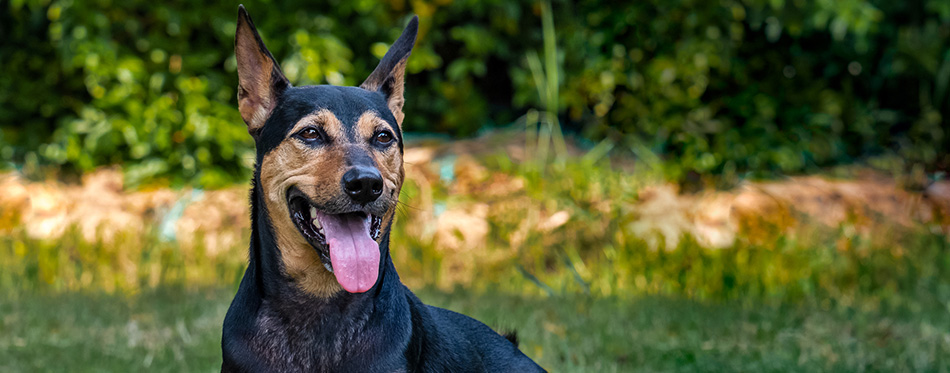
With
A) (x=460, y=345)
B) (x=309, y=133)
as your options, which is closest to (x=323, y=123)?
(x=309, y=133)

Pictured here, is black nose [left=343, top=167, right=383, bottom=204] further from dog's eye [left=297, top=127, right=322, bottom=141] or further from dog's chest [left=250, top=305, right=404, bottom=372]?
dog's chest [left=250, top=305, right=404, bottom=372]

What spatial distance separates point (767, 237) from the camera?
7098mm

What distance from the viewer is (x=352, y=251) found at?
9.78ft

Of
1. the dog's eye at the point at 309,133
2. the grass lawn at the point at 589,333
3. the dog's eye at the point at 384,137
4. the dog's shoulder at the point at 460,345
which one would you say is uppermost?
the dog's eye at the point at 309,133

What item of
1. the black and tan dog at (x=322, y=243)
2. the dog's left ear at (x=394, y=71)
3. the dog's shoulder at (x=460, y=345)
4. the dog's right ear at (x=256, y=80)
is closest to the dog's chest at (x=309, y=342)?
the black and tan dog at (x=322, y=243)

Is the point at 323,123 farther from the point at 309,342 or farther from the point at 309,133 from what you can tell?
the point at 309,342

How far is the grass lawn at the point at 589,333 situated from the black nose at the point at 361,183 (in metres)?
2.13

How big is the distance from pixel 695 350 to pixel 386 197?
2838 mm

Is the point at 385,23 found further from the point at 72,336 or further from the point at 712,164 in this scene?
the point at 72,336

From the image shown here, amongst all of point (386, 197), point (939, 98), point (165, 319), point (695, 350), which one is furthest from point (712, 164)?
point (386, 197)

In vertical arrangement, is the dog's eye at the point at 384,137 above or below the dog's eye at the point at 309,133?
below

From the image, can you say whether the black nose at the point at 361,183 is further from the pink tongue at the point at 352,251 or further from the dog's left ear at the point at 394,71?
the dog's left ear at the point at 394,71

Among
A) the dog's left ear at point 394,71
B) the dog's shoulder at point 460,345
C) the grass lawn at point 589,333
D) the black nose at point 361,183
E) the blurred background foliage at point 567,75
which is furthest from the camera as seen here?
the blurred background foliage at point 567,75

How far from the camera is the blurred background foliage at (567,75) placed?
795 cm
